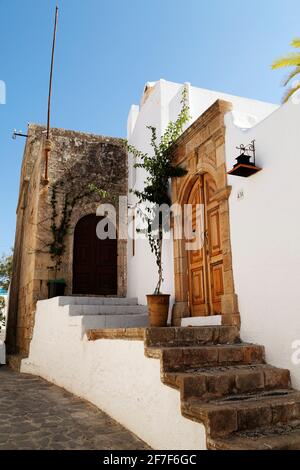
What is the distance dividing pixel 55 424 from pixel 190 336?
176 cm

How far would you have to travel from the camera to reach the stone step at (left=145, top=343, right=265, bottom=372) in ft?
11.9

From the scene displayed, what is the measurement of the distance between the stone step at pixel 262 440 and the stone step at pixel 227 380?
0.49 metres

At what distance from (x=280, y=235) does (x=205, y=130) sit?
7.80ft

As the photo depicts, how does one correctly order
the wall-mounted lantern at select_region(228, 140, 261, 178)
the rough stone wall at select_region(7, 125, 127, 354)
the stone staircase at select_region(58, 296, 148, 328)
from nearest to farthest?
the wall-mounted lantern at select_region(228, 140, 261, 178) → the stone staircase at select_region(58, 296, 148, 328) → the rough stone wall at select_region(7, 125, 127, 354)

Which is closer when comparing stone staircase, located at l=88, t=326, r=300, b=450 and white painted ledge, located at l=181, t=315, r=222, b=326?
stone staircase, located at l=88, t=326, r=300, b=450

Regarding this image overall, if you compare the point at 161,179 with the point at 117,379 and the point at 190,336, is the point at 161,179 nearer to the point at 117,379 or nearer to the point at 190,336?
the point at 190,336

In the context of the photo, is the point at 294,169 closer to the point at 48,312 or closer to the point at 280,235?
the point at 280,235

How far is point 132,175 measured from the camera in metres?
9.32

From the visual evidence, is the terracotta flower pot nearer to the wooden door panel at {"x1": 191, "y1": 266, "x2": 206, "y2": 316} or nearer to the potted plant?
the wooden door panel at {"x1": 191, "y1": 266, "x2": 206, "y2": 316}

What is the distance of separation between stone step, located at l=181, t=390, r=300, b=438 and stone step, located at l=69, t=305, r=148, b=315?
11.9 ft

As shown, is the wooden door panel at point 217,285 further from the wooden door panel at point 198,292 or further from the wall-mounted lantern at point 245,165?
the wall-mounted lantern at point 245,165

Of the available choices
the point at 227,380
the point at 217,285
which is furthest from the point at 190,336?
the point at 217,285

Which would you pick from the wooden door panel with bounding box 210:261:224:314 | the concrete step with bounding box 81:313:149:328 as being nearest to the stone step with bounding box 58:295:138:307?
the concrete step with bounding box 81:313:149:328

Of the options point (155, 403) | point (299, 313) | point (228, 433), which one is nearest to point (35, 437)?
point (155, 403)
